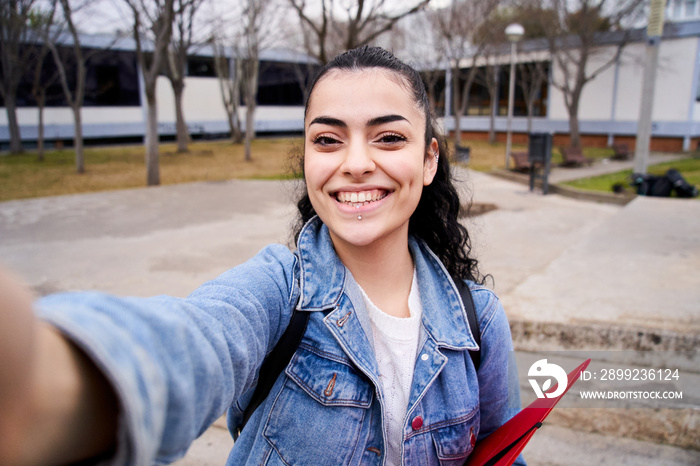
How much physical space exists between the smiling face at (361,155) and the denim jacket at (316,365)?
0.14 metres

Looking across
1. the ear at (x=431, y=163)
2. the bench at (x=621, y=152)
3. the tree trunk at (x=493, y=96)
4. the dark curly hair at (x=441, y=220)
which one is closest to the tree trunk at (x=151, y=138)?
the dark curly hair at (x=441, y=220)

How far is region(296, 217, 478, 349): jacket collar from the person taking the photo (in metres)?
1.30

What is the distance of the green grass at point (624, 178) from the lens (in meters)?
11.0

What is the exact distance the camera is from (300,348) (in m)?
1.25

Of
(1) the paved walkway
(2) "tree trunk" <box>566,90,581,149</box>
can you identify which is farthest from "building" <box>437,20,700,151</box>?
(1) the paved walkway

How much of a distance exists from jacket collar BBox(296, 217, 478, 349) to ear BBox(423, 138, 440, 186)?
275mm

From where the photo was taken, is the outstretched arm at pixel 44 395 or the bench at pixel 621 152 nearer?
the outstretched arm at pixel 44 395

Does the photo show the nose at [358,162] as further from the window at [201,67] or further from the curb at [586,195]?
the window at [201,67]

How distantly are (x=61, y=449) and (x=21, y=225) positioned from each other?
342 inches

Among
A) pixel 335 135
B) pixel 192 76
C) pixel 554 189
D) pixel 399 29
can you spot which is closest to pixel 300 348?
pixel 335 135

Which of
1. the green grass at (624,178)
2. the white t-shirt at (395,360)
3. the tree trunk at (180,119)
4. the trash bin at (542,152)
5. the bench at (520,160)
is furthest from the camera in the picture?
the tree trunk at (180,119)

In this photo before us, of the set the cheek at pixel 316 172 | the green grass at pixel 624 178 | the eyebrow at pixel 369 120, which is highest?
the eyebrow at pixel 369 120

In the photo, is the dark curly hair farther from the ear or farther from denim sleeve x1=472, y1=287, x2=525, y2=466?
denim sleeve x1=472, y1=287, x2=525, y2=466

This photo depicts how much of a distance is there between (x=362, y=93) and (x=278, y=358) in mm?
737
